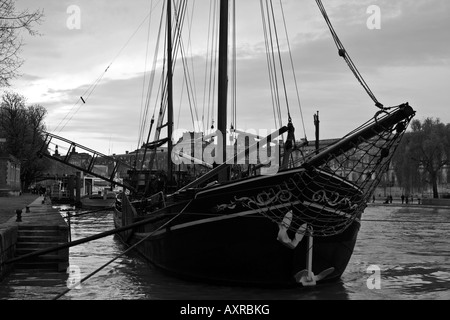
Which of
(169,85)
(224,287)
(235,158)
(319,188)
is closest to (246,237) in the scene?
(224,287)

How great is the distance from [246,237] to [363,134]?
11.3ft

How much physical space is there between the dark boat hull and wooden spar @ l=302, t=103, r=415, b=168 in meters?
0.38

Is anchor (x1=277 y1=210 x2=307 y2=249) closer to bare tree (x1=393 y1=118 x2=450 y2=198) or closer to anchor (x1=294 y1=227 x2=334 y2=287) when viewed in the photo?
anchor (x1=294 y1=227 x2=334 y2=287)

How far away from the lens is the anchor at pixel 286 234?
42.1ft

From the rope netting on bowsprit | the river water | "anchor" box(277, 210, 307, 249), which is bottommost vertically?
the river water

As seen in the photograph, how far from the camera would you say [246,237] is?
43.2ft

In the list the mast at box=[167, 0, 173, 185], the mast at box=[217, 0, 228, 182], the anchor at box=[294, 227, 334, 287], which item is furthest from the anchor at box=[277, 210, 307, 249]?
the mast at box=[167, 0, 173, 185]

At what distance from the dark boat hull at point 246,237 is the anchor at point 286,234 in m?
0.11

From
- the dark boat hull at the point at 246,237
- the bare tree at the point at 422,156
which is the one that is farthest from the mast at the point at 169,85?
the bare tree at the point at 422,156

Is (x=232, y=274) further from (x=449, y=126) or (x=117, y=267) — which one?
(x=449, y=126)

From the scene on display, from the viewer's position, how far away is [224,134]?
52.9ft

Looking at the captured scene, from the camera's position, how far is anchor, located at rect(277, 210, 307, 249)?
42.1 feet
